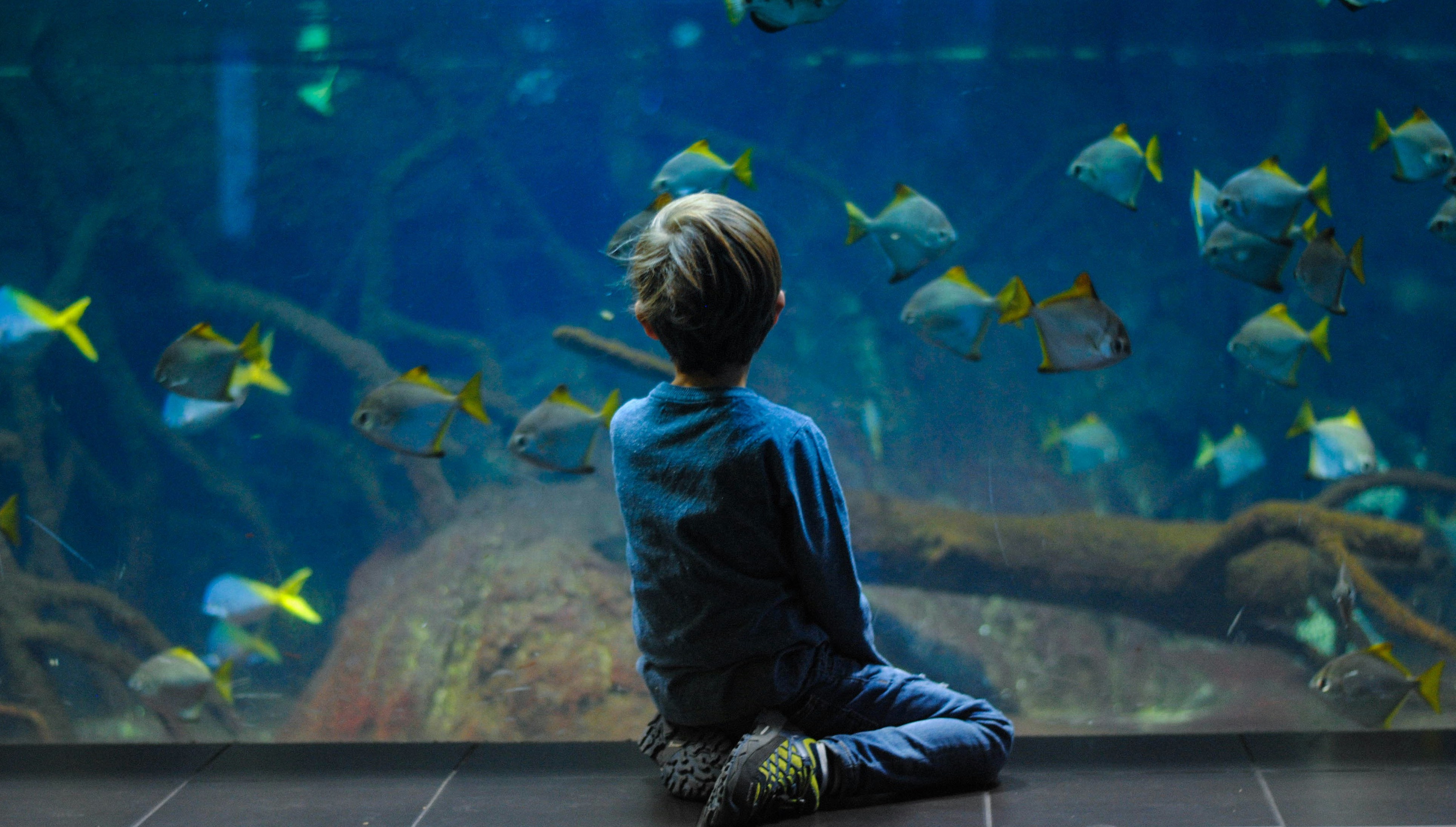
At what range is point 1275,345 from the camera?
3398mm

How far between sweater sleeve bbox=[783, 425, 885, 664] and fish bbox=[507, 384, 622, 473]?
1.37m

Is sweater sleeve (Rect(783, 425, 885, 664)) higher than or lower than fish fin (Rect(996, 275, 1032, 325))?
lower

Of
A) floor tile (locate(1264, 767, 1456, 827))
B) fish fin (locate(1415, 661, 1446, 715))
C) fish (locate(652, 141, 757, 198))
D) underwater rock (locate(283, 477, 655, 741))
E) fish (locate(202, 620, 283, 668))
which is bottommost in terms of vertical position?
underwater rock (locate(283, 477, 655, 741))

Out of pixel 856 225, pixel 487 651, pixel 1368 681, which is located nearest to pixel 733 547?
pixel 856 225

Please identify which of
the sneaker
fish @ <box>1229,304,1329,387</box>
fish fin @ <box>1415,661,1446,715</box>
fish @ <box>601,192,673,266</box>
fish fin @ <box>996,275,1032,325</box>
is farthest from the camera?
fish @ <box>1229,304,1329,387</box>

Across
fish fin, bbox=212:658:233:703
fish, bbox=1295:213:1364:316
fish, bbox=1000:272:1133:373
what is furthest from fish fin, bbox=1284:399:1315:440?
fish fin, bbox=212:658:233:703

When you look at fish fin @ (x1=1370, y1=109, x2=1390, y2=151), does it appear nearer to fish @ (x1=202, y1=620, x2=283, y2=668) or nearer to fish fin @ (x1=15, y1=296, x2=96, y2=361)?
fish fin @ (x1=15, y1=296, x2=96, y2=361)

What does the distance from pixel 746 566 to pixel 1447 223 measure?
122 inches

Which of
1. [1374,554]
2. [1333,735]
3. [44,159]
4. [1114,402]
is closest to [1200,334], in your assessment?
[1114,402]

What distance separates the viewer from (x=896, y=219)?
11.6ft

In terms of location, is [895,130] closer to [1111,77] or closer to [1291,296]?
[1111,77]

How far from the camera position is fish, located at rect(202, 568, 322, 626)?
391cm

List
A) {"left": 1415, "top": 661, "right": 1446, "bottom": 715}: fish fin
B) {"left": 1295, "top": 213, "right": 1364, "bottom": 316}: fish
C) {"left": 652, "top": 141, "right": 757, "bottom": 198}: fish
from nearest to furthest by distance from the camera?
{"left": 1415, "top": 661, "right": 1446, "bottom": 715}: fish fin, {"left": 1295, "top": 213, "right": 1364, "bottom": 316}: fish, {"left": 652, "top": 141, "right": 757, "bottom": 198}: fish

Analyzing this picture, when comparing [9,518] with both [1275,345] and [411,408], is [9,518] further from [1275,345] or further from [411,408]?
[1275,345]
